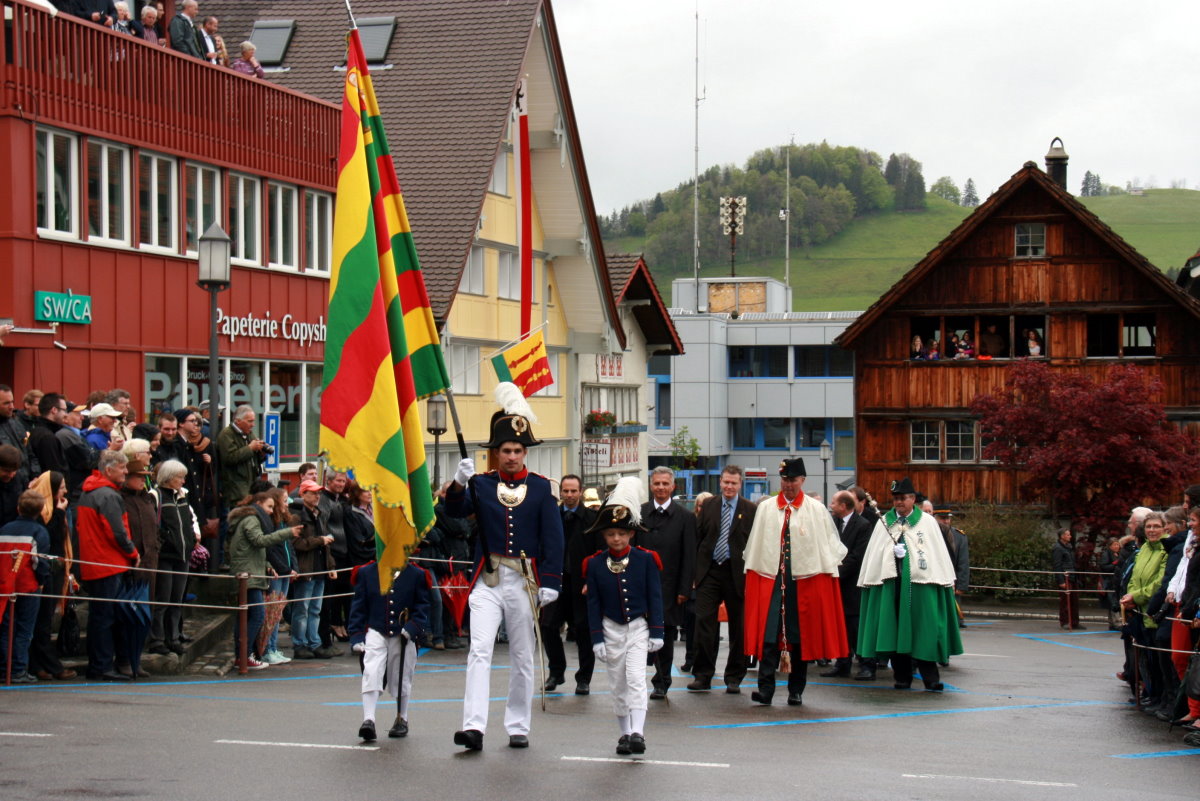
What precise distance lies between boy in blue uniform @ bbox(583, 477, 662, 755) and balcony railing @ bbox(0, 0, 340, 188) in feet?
43.5

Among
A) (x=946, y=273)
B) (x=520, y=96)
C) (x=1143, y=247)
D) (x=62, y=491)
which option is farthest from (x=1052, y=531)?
(x=1143, y=247)

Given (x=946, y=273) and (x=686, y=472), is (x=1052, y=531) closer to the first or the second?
(x=946, y=273)

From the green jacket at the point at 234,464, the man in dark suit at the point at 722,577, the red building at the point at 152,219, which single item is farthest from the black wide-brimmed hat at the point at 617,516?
the red building at the point at 152,219

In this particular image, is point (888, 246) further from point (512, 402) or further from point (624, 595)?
point (512, 402)

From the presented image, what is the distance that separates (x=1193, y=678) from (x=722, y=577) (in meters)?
4.46

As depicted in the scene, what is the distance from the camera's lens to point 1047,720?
13883 mm

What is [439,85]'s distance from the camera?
131 feet

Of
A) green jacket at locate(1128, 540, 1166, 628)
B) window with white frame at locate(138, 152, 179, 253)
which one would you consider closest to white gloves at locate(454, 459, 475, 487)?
green jacket at locate(1128, 540, 1166, 628)

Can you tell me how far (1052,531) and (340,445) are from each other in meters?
33.4

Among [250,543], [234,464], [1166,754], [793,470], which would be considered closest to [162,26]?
[234,464]

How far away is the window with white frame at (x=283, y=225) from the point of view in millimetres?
28531

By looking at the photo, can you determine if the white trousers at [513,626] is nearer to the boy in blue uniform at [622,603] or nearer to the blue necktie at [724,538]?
the boy in blue uniform at [622,603]

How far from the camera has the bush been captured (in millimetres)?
37844

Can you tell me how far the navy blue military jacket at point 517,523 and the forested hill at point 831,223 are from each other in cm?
13715
